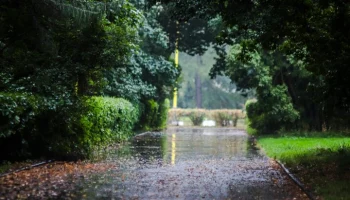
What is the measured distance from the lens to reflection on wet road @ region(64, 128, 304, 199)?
8641mm

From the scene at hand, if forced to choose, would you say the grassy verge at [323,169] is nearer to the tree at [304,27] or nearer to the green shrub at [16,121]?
the tree at [304,27]

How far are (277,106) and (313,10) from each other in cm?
1283

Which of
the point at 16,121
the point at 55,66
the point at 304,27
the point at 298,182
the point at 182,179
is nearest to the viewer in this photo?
the point at 298,182

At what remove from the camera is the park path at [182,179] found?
8594mm

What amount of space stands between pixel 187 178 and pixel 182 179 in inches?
7.9

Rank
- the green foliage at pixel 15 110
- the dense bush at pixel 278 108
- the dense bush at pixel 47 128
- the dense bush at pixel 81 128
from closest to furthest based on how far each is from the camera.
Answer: the green foliage at pixel 15 110, the dense bush at pixel 47 128, the dense bush at pixel 81 128, the dense bush at pixel 278 108

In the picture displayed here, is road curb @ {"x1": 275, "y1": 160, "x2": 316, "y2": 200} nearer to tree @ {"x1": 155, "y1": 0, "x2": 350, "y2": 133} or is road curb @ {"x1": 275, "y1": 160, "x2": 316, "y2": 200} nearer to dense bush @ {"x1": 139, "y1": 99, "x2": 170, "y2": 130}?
tree @ {"x1": 155, "y1": 0, "x2": 350, "y2": 133}

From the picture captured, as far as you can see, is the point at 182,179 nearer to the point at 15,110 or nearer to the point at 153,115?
the point at 15,110

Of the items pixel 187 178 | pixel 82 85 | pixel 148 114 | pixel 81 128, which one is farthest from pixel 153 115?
pixel 187 178

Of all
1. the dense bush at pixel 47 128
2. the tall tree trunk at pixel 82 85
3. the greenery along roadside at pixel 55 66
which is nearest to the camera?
the dense bush at pixel 47 128

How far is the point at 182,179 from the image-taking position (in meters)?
10.5

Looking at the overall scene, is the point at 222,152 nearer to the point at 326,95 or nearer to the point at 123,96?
the point at 326,95

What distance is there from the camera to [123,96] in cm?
2391

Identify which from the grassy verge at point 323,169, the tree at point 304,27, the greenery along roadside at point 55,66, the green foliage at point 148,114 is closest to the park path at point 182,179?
the grassy verge at point 323,169
